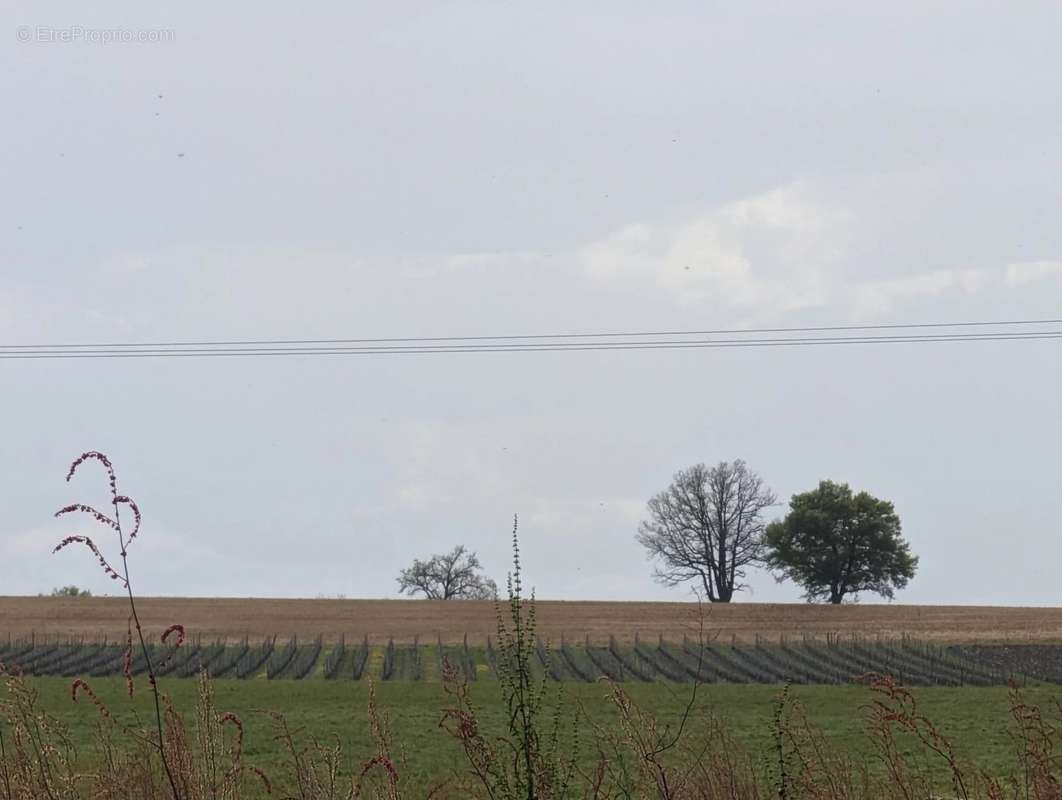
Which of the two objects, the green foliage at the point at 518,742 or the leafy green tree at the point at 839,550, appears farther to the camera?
the leafy green tree at the point at 839,550

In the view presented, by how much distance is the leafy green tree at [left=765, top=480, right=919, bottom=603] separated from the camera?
3888 inches

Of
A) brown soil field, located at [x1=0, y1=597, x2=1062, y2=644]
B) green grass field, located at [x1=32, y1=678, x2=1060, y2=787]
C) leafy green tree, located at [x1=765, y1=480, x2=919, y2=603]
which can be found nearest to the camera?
green grass field, located at [x1=32, y1=678, x2=1060, y2=787]

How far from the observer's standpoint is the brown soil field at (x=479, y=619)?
210 ft

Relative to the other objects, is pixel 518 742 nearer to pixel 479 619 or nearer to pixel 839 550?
pixel 479 619

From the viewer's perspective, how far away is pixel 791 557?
98.6 metres

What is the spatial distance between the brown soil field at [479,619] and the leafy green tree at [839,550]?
1722cm

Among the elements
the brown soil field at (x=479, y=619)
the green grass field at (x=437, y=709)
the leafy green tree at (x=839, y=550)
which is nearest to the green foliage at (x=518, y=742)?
the green grass field at (x=437, y=709)

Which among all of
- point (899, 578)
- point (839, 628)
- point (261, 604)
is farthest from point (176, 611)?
point (899, 578)

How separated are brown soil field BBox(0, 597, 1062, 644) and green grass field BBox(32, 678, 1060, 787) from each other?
60.9ft

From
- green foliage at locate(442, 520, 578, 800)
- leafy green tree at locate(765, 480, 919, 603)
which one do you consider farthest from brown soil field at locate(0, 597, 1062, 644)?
green foliage at locate(442, 520, 578, 800)

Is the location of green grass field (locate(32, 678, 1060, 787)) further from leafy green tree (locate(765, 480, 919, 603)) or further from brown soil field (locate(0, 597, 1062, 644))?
leafy green tree (locate(765, 480, 919, 603))

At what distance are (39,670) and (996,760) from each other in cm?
3637

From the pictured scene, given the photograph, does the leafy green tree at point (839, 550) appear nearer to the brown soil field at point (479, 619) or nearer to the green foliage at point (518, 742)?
the brown soil field at point (479, 619)

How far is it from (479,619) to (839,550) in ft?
126
